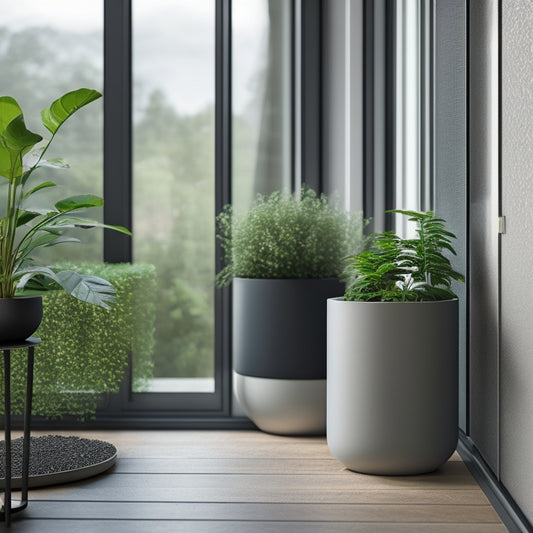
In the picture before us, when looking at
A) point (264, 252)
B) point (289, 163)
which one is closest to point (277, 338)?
point (264, 252)

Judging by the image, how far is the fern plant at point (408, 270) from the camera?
211 centimetres

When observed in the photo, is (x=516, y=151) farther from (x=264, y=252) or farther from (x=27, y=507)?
(x=27, y=507)

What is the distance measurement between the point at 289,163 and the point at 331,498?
151 centimetres

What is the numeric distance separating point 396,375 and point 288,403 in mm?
652

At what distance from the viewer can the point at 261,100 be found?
3.00 meters

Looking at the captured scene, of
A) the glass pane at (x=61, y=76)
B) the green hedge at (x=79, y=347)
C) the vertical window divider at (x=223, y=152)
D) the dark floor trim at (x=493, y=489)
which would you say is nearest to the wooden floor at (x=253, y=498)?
the dark floor trim at (x=493, y=489)

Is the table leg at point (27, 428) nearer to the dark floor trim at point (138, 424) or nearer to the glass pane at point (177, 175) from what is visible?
the dark floor trim at point (138, 424)

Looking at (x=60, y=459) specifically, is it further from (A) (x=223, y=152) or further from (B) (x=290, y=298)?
(A) (x=223, y=152)

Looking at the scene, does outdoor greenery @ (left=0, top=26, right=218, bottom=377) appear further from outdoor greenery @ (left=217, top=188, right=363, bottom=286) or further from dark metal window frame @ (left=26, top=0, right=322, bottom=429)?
outdoor greenery @ (left=217, top=188, right=363, bottom=286)

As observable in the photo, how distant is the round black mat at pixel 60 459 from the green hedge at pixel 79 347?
19 cm

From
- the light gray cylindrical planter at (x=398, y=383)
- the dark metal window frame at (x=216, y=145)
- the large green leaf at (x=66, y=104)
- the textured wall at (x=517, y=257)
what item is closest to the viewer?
the textured wall at (x=517, y=257)

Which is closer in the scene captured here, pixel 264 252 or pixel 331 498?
pixel 331 498

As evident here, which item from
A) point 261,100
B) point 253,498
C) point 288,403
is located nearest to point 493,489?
point 253,498

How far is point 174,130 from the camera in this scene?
2.97 meters
